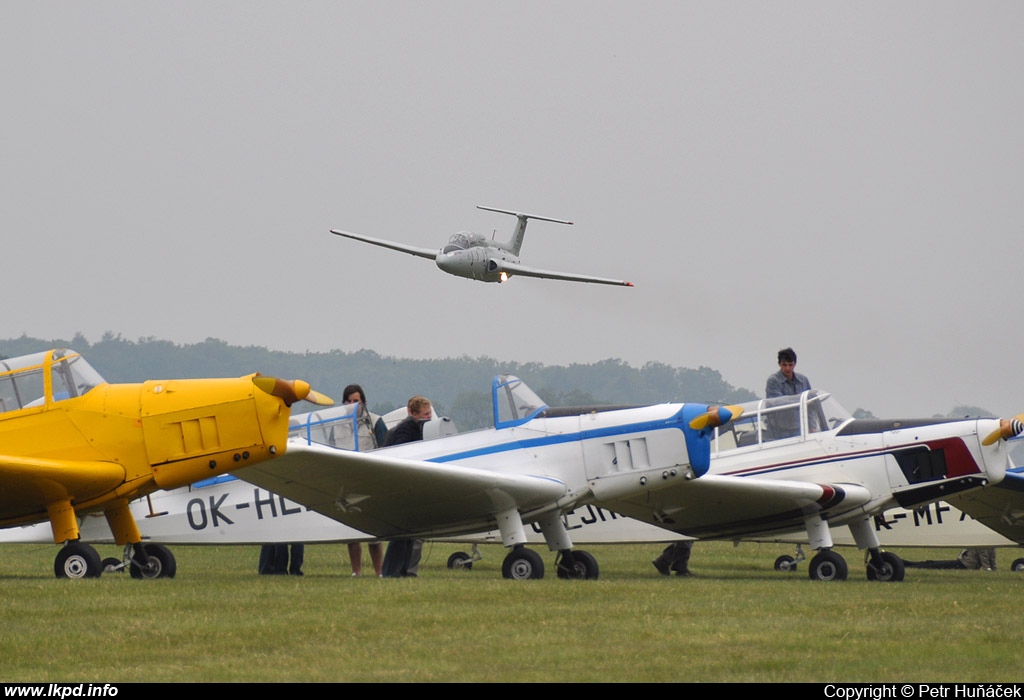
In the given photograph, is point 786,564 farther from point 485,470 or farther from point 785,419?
point 485,470

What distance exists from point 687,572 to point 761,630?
717 centimetres

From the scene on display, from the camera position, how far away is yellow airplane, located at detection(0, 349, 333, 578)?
1176 centimetres

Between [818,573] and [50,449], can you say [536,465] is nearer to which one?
[818,573]

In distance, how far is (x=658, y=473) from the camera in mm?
13336

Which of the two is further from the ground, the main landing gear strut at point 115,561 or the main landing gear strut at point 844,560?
the main landing gear strut at point 115,561

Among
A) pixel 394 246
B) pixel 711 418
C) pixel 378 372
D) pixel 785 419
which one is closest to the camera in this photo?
pixel 711 418

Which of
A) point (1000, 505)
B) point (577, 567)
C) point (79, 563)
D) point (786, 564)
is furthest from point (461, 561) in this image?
point (1000, 505)

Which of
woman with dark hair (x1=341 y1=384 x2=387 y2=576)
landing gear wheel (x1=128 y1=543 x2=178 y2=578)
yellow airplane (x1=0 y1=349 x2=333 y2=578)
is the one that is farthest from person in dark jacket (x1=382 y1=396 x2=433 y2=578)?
yellow airplane (x1=0 y1=349 x2=333 y2=578)

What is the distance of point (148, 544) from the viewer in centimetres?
1278

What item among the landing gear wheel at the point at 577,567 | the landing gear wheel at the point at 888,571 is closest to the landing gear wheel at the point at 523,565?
the landing gear wheel at the point at 577,567

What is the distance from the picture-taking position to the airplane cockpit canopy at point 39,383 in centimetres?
1228

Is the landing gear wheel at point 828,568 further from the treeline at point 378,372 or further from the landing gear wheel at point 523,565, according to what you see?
the treeline at point 378,372

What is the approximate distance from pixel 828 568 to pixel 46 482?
7.65m

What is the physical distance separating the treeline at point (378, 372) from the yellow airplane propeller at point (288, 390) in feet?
315
